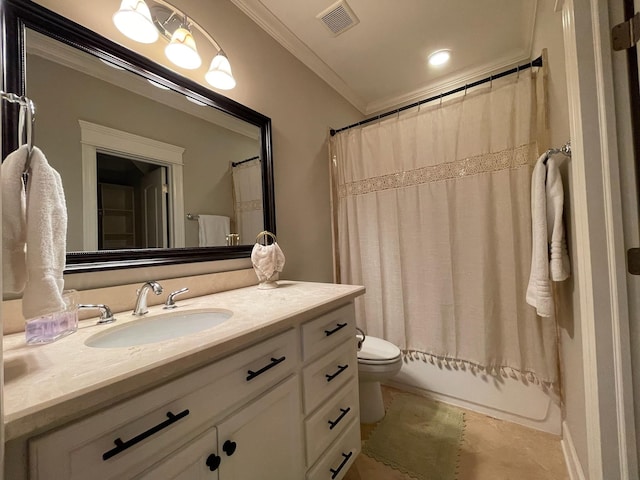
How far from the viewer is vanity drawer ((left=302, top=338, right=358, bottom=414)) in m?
0.89

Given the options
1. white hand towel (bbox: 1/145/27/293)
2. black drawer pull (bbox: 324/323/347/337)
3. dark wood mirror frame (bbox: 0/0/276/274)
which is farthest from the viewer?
black drawer pull (bbox: 324/323/347/337)

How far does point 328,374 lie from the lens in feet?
3.26

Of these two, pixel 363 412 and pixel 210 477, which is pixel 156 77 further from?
pixel 363 412

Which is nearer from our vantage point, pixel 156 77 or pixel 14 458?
pixel 14 458

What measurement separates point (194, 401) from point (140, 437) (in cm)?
11

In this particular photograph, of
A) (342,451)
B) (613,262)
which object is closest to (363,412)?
(342,451)

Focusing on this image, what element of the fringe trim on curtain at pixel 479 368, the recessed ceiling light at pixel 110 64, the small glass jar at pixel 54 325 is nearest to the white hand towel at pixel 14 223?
the small glass jar at pixel 54 325

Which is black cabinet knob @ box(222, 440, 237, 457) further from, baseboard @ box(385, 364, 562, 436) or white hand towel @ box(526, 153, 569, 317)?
baseboard @ box(385, 364, 562, 436)

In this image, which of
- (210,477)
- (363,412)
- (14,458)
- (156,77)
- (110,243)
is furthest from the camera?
(363,412)

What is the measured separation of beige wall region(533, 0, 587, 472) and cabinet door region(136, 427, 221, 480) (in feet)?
4.46

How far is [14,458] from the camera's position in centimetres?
37

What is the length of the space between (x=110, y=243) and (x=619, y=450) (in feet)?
6.10

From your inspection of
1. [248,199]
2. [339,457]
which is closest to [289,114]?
[248,199]

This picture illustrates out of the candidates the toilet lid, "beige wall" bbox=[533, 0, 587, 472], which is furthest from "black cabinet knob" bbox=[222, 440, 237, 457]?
"beige wall" bbox=[533, 0, 587, 472]
